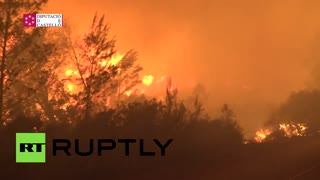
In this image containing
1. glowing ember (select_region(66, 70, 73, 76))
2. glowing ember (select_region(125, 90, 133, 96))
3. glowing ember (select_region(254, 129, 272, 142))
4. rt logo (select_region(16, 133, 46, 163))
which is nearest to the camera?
rt logo (select_region(16, 133, 46, 163))

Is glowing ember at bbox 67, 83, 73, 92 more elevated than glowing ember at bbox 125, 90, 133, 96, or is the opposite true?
glowing ember at bbox 125, 90, 133, 96

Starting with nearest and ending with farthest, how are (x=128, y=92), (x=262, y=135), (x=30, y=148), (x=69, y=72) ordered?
(x=30, y=148)
(x=69, y=72)
(x=128, y=92)
(x=262, y=135)

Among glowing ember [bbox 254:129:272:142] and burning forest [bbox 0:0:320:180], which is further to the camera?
glowing ember [bbox 254:129:272:142]

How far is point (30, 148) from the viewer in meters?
20.7

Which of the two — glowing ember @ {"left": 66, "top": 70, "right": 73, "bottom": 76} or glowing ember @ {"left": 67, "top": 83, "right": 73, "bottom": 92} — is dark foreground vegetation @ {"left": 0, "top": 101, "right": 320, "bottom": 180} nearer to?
glowing ember @ {"left": 67, "top": 83, "right": 73, "bottom": 92}

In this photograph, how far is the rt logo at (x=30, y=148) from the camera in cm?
1906

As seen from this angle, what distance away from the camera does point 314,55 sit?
88938 millimetres

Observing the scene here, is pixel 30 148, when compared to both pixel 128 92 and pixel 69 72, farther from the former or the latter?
pixel 128 92

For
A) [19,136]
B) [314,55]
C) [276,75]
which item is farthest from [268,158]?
[276,75]

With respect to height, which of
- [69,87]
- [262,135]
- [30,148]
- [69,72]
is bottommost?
[30,148]

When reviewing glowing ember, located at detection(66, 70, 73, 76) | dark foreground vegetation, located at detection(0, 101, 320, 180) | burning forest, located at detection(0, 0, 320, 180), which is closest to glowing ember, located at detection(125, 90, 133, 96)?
burning forest, located at detection(0, 0, 320, 180)

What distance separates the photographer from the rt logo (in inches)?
751

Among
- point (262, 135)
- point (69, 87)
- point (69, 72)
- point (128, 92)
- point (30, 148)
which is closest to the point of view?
point (30, 148)

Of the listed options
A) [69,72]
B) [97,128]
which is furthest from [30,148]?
[69,72]
